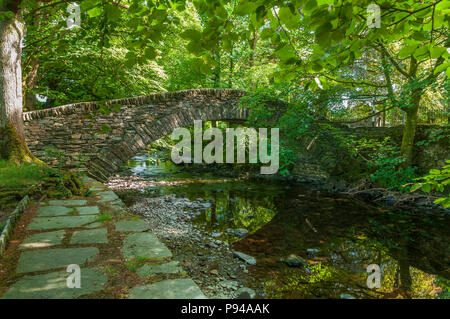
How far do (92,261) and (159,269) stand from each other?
0.50 meters

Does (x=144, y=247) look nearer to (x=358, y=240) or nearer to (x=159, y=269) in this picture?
(x=159, y=269)

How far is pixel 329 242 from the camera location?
12.9 feet

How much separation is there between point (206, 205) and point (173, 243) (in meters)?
2.48

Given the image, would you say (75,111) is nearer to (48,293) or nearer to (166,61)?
(48,293)

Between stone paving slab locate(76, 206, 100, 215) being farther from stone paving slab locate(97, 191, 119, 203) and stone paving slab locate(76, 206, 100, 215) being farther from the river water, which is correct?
the river water

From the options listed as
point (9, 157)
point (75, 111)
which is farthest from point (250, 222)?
point (75, 111)

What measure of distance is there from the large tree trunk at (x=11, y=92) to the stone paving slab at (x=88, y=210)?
94.8 inches

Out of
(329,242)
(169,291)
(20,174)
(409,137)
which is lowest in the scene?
(329,242)

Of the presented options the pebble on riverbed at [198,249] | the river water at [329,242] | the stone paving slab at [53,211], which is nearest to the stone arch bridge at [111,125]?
the river water at [329,242]

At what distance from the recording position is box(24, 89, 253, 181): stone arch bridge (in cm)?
586

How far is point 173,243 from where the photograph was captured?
12.1 feet

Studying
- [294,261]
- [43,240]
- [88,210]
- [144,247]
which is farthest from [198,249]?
[43,240]

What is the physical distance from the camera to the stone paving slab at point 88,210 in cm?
279
